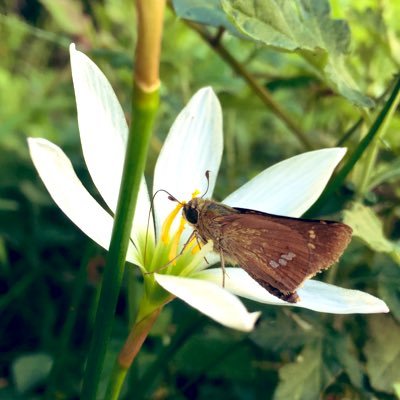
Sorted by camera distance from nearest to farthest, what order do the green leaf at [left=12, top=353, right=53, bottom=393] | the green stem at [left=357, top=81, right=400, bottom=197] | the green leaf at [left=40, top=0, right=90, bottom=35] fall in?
the green stem at [left=357, top=81, right=400, bottom=197] < the green leaf at [left=12, top=353, right=53, bottom=393] < the green leaf at [left=40, top=0, right=90, bottom=35]

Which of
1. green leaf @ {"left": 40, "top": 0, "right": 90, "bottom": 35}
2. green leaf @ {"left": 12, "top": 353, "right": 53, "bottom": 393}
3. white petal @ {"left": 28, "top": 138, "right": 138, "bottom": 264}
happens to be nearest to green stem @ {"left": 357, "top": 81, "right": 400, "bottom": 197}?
white petal @ {"left": 28, "top": 138, "right": 138, "bottom": 264}

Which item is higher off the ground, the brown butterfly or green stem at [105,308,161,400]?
the brown butterfly

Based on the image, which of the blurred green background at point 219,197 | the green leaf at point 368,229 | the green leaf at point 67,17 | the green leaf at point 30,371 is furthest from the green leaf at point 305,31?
the green leaf at point 67,17

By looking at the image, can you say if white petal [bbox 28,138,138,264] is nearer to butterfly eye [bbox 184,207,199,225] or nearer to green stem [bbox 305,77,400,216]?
butterfly eye [bbox 184,207,199,225]

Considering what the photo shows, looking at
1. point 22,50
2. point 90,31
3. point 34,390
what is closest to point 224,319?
point 34,390

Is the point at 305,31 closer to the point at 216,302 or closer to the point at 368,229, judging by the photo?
the point at 368,229

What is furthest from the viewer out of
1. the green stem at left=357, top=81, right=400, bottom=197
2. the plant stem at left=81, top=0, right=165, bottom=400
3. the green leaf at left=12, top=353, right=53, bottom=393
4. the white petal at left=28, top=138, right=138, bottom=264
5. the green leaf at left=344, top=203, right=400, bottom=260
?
the green leaf at left=12, top=353, right=53, bottom=393

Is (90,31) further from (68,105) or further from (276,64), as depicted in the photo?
(276,64)
